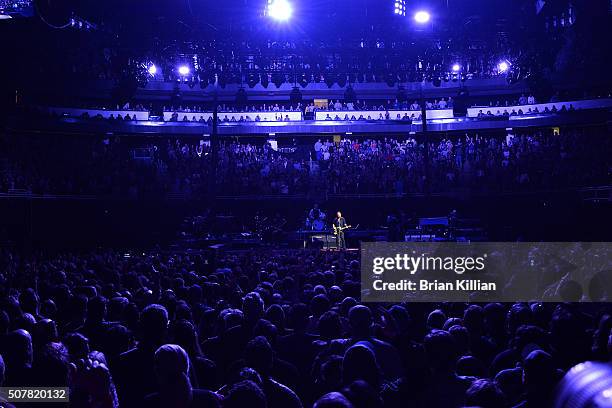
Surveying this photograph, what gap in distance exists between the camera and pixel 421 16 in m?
21.8

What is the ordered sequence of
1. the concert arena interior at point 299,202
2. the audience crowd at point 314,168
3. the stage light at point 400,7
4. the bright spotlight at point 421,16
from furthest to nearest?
the audience crowd at point 314,168 < the bright spotlight at point 421,16 < the stage light at point 400,7 < the concert arena interior at point 299,202

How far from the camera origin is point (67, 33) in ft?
91.9

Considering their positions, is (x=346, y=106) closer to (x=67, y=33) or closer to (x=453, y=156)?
(x=453, y=156)

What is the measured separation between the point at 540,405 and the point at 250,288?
6236 millimetres

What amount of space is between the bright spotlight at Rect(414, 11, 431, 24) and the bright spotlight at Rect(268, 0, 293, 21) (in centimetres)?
527

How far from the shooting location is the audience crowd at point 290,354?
10.9 ft

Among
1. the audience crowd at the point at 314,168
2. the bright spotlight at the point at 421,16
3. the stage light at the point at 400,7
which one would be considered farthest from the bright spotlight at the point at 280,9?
the audience crowd at the point at 314,168

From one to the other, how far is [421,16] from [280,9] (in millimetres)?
5932

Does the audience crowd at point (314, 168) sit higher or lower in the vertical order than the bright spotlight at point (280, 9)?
lower

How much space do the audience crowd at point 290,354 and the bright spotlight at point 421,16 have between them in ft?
57.0

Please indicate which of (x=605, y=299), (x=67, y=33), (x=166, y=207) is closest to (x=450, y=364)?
(x=605, y=299)

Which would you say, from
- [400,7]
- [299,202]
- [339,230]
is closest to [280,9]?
[400,7]

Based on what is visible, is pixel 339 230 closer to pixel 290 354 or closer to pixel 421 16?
pixel 421 16

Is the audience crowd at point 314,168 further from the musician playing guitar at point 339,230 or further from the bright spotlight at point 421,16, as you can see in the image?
the bright spotlight at point 421,16
